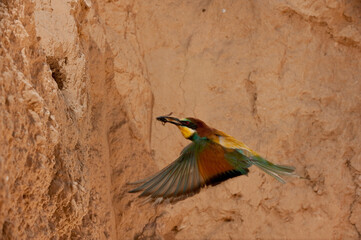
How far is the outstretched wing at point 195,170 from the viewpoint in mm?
2123

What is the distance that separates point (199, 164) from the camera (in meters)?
2.23

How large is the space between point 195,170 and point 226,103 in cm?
94

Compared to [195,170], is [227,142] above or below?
above

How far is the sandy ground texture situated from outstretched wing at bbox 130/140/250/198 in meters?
0.32

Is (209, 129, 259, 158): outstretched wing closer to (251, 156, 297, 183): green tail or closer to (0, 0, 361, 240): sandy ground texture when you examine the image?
(251, 156, 297, 183): green tail

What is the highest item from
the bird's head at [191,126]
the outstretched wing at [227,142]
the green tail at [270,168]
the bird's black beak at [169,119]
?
the bird's black beak at [169,119]

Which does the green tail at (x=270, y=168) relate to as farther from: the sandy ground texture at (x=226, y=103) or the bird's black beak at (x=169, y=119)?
the sandy ground texture at (x=226, y=103)

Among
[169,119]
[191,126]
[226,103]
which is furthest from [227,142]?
[226,103]

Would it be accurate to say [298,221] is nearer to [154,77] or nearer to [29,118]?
[154,77]

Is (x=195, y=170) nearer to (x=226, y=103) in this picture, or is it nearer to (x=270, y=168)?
(x=270, y=168)

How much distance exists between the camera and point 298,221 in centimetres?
316

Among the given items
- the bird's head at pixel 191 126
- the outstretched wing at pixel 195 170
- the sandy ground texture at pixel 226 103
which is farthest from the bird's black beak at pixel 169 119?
the sandy ground texture at pixel 226 103

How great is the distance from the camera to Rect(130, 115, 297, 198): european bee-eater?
2.13 meters

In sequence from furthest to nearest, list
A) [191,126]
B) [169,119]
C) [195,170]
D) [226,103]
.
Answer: [226,103], [169,119], [191,126], [195,170]
